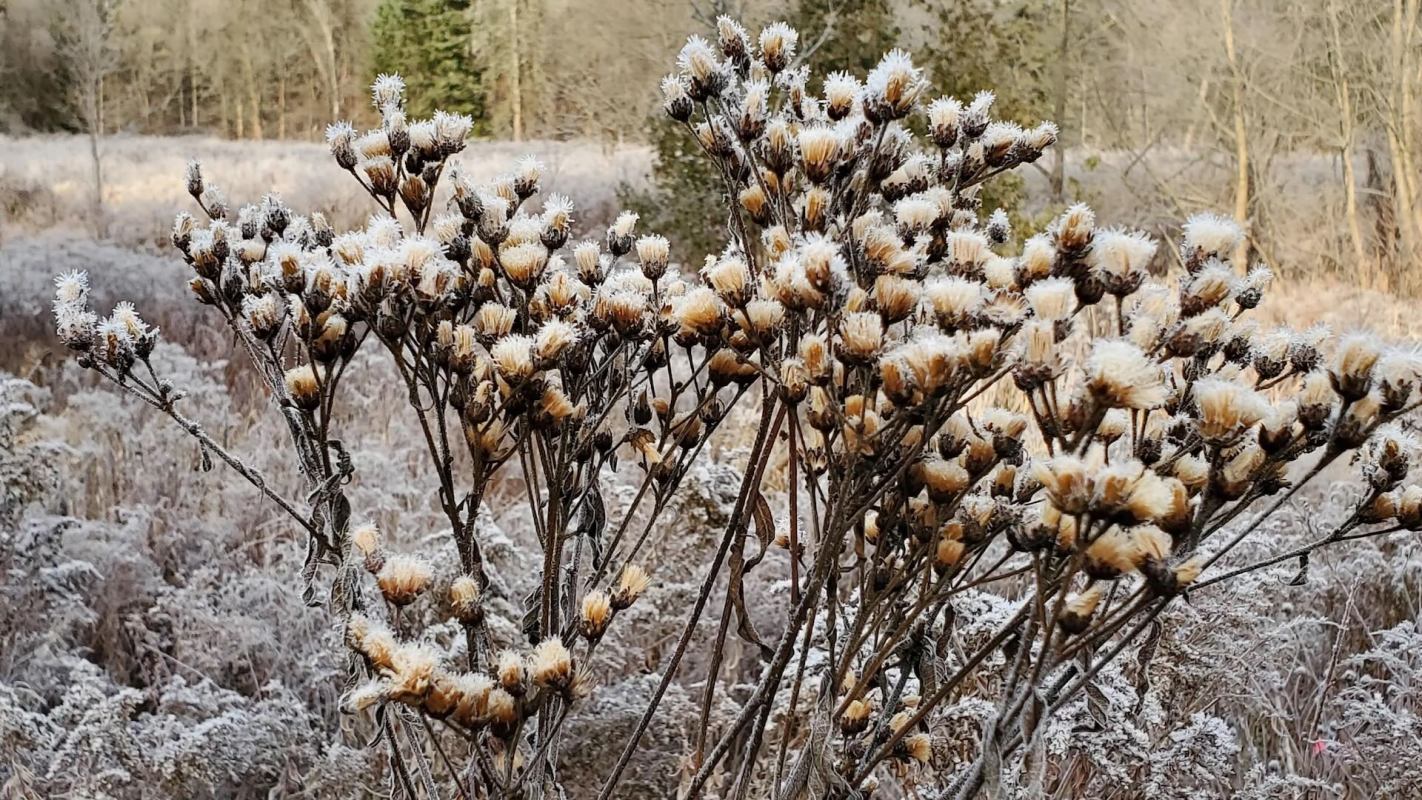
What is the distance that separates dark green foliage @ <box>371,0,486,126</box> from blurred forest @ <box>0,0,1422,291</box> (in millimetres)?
692

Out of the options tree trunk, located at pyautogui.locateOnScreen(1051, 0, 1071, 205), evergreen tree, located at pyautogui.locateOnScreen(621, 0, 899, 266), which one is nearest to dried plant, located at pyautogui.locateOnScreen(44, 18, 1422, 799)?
evergreen tree, located at pyautogui.locateOnScreen(621, 0, 899, 266)

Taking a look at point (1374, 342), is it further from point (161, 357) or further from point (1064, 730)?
point (161, 357)

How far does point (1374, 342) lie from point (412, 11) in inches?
506

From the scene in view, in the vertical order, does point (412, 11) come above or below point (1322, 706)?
above

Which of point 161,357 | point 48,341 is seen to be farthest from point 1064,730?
point 48,341

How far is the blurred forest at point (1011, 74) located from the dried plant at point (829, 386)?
3.71m

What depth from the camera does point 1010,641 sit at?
74 cm

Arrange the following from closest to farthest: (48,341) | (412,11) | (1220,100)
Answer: (48,341), (1220,100), (412,11)

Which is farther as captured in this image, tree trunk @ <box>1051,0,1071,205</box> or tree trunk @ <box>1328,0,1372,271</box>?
tree trunk @ <box>1051,0,1071,205</box>

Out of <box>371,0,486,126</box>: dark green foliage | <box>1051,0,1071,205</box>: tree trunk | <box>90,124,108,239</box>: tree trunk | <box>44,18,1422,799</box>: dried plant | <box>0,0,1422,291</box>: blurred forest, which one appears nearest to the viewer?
<box>44,18,1422,799</box>: dried plant

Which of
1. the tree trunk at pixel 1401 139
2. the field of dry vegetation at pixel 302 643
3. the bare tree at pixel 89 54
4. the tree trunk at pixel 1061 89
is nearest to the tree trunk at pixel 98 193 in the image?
the bare tree at pixel 89 54

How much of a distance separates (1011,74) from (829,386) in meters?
6.02

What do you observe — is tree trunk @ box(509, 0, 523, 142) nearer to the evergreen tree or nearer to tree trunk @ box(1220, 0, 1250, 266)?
the evergreen tree

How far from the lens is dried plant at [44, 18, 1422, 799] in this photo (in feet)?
1.76
